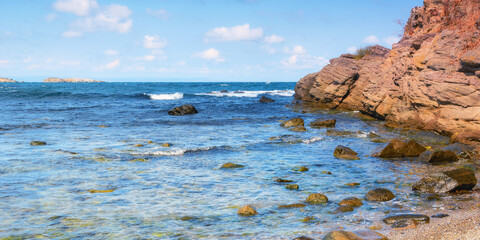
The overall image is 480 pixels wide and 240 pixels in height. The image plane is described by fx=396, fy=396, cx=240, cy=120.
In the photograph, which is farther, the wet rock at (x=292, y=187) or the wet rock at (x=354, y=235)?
the wet rock at (x=292, y=187)

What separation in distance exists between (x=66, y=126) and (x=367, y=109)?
20.6 m

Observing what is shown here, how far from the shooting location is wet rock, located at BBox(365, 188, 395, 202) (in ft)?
31.8

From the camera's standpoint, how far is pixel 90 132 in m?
22.6

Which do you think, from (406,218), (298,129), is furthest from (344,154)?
(298,129)

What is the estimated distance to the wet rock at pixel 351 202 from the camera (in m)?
9.29

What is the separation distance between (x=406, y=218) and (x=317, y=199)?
2266 millimetres

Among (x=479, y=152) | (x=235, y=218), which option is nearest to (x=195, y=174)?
(x=235, y=218)

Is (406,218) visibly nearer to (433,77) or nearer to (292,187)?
(292,187)

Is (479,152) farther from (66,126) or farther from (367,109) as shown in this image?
(66,126)

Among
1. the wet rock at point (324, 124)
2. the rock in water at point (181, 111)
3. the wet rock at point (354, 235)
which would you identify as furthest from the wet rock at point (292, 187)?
the rock in water at point (181, 111)

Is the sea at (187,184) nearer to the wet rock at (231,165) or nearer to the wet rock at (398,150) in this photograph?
the wet rock at (231,165)

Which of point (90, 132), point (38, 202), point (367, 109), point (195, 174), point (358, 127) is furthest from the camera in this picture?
point (367, 109)

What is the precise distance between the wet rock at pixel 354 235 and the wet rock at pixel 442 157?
8.00 meters

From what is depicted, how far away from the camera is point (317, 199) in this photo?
9.64 metres
